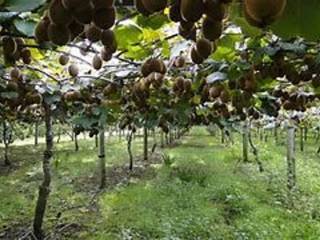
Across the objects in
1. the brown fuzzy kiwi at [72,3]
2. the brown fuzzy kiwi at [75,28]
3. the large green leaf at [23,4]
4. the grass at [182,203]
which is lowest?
the grass at [182,203]

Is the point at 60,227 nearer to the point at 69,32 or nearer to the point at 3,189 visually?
the point at 3,189

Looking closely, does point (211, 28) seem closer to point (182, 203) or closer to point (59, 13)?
point (59, 13)

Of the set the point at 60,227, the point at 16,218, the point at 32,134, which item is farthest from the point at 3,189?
the point at 32,134

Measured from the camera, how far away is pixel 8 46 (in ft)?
5.21

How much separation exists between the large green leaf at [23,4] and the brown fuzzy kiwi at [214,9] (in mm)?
362

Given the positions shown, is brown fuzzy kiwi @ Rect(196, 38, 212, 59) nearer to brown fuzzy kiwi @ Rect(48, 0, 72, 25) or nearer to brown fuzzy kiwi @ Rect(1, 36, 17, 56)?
brown fuzzy kiwi @ Rect(48, 0, 72, 25)

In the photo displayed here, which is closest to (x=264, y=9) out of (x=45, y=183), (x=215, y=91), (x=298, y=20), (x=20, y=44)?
(x=298, y=20)

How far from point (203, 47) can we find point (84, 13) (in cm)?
45

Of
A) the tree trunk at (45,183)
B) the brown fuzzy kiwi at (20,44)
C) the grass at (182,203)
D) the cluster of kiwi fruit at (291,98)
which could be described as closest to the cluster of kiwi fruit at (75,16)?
the brown fuzzy kiwi at (20,44)

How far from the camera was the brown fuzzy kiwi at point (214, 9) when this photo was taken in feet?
2.76

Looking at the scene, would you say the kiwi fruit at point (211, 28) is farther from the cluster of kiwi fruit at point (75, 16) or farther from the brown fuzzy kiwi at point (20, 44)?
the brown fuzzy kiwi at point (20, 44)

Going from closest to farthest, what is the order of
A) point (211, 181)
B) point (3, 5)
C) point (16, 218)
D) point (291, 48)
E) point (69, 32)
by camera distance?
point (69, 32), point (3, 5), point (291, 48), point (16, 218), point (211, 181)

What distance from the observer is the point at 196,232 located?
22.4 feet

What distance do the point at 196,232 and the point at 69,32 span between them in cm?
613
